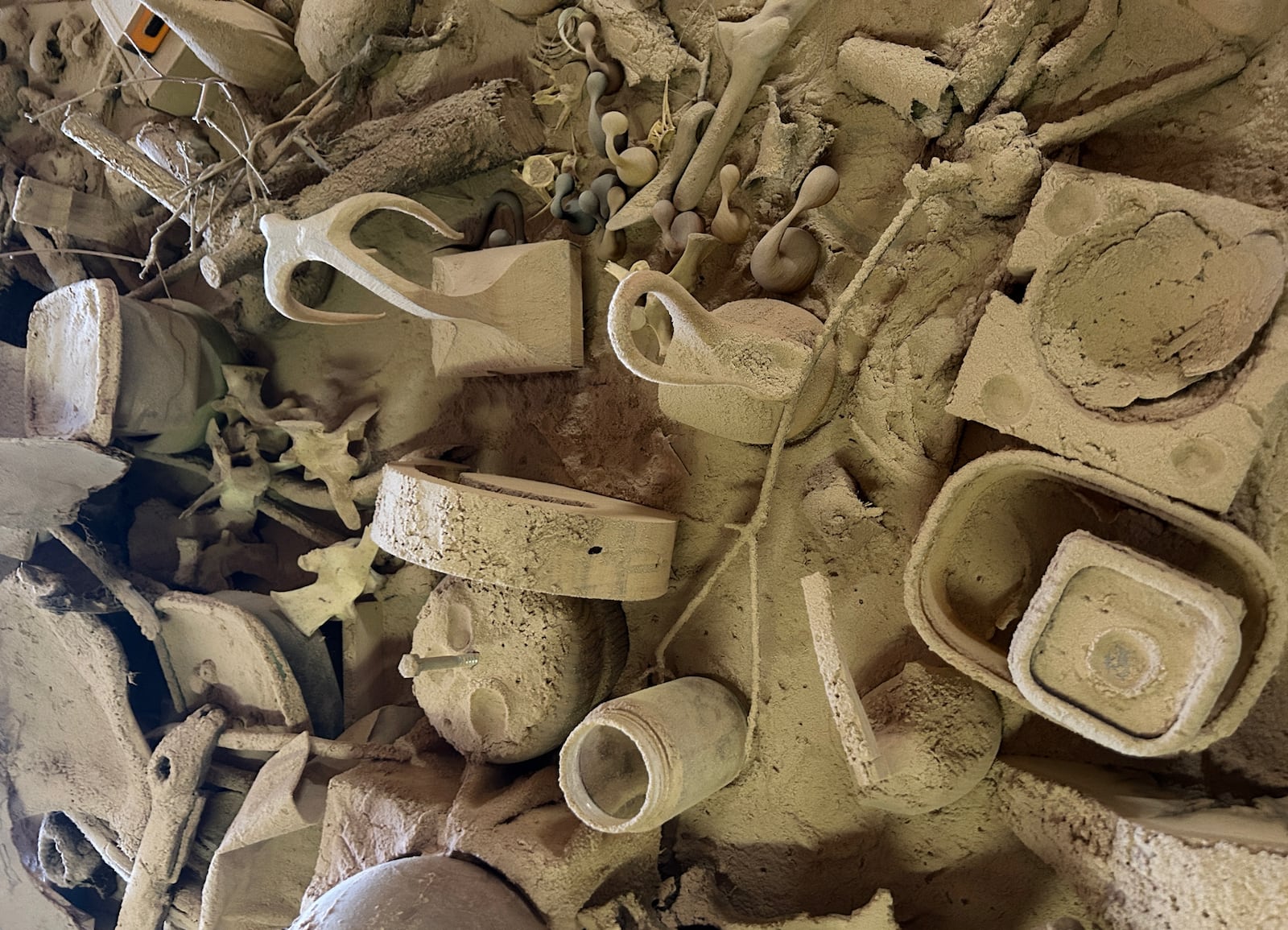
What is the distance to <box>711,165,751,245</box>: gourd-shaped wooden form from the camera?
1.67 m

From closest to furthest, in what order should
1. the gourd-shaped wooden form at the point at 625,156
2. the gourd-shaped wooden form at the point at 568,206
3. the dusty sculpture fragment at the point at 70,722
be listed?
1. the gourd-shaped wooden form at the point at 625,156
2. the gourd-shaped wooden form at the point at 568,206
3. the dusty sculpture fragment at the point at 70,722

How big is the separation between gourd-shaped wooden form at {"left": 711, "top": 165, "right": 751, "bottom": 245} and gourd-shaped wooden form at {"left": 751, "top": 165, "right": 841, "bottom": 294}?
78 mm

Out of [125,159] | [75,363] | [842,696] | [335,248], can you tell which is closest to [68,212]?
[125,159]

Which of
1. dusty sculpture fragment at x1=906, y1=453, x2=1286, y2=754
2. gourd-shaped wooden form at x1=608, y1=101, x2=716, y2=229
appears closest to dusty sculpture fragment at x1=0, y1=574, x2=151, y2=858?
gourd-shaped wooden form at x1=608, y1=101, x2=716, y2=229

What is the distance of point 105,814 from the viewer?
229 cm

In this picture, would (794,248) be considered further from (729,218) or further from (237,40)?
(237,40)

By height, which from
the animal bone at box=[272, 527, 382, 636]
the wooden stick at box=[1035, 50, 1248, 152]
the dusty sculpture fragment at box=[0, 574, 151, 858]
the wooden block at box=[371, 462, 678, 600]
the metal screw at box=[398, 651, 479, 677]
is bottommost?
the dusty sculpture fragment at box=[0, 574, 151, 858]

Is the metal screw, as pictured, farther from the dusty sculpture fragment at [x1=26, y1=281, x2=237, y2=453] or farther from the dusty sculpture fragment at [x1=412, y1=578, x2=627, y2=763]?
the dusty sculpture fragment at [x1=26, y1=281, x2=237, y2=453]

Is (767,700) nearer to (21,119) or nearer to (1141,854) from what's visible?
(1141,854)

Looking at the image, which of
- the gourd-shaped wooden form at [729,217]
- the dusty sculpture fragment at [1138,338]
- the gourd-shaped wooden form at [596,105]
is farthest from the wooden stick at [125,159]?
the dusty sculpture fragment at [1138,338]

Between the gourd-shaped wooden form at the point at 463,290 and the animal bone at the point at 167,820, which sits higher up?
the gourd-shaped wooden form at the point at 463,290

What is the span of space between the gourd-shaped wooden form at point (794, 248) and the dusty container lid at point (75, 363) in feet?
5.57

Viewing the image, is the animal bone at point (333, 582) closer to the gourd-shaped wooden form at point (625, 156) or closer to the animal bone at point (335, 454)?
the animal bone at point (335, 454)

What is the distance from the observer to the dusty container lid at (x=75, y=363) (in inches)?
78.5
